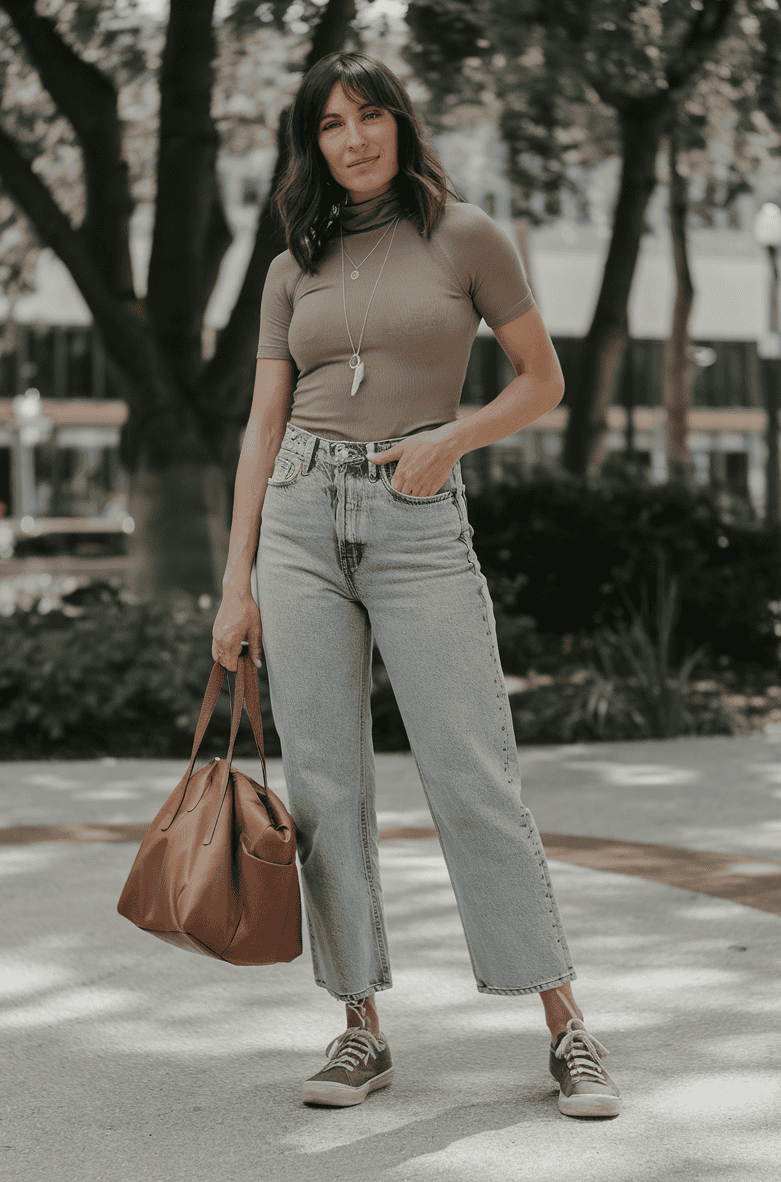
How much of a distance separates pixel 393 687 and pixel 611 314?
36.4 ft

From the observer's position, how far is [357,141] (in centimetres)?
282

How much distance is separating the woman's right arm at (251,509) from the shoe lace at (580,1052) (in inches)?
40.1

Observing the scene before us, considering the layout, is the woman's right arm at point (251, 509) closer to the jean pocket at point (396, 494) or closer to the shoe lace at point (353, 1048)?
the jean pocket at point (396, 494)

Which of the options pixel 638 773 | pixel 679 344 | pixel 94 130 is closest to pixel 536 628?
pixel 638 773

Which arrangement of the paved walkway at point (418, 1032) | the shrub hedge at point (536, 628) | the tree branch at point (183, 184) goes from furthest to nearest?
the tree branch at point (183, 184), the shrub hedge at point (536, 628), the paved walkway at point (418, 1032)

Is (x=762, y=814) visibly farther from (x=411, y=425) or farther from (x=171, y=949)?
(x=411, y=425)

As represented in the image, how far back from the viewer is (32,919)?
4.25m

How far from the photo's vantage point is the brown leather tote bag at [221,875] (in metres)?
2.71

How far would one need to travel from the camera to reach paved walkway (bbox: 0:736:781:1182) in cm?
260

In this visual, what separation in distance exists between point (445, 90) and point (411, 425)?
29.9 feet

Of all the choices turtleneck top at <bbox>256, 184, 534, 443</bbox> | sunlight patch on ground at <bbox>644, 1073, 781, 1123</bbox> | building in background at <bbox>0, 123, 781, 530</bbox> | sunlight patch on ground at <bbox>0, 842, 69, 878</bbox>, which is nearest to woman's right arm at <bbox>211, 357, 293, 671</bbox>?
turtleneck top at <bbox>256, 184, 534, 443</bbox>

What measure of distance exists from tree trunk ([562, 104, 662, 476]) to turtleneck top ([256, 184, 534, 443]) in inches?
406

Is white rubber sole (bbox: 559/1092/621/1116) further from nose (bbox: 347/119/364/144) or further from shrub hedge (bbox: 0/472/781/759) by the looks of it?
shrub hedge (bbox: 0/472/781/759)

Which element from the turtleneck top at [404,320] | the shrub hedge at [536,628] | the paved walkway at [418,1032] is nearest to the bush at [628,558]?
the shrub hedge at [536,628]
